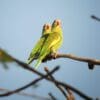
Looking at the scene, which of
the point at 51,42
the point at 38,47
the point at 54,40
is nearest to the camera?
the point at 38,47

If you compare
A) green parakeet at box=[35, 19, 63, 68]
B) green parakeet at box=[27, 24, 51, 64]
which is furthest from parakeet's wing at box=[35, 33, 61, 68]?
green parakeet at box=[27, 24, 51, 64]

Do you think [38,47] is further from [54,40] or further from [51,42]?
[54,40]

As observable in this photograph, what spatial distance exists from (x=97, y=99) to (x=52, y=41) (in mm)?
2802

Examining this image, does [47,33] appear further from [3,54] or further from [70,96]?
[3,54]

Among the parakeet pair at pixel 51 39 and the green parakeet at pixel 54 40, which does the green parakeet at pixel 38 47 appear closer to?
the parakeet pair at pixel 51 39

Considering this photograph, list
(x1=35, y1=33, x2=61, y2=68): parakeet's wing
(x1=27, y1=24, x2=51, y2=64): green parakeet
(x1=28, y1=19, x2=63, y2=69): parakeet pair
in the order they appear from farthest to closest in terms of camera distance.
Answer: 1. (x1=35, y1=33, x2=61, y2=68): parakeet's wing
2. (x1=28, y1=19, x2=63, y2=69): parakeet pair
3. (x1=27, y1=24, x2=51, y2=64): green parakeet

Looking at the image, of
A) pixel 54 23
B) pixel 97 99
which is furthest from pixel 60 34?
pixel 97 99

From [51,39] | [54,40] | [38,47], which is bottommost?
[54,40]

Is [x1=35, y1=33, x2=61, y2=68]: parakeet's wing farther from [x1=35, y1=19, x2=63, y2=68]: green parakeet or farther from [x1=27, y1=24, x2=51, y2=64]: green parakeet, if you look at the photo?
[x1=27, y1=24, x2=51, y2=64]: green parakeet

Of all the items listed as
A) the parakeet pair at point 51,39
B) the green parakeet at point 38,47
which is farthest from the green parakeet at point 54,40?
the green parakeet at point 38,47

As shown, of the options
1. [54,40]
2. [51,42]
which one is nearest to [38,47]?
[51,42]

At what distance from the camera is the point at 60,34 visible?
12.1ft

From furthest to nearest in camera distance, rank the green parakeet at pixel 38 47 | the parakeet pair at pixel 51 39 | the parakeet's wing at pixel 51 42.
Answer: the parakeet's wing at pixel 51 42
the parakeet pair at pixel 51 39
the green parakeet at pixel 38 47

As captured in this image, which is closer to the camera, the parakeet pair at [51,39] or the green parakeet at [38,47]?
the green parakeet at [38,47]
